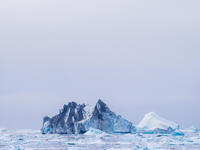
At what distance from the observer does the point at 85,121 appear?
30.7m

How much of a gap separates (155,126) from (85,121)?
238 inches

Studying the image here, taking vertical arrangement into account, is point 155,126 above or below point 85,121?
below

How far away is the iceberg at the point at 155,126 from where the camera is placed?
31781 millimetres

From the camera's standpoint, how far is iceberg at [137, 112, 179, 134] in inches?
1251

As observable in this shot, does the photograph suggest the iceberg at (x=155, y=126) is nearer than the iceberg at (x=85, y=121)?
No

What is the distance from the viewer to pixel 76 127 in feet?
104

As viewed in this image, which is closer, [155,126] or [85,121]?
[85,121]

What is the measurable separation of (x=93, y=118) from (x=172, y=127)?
23.1ft

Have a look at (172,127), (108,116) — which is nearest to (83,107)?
(108,116)

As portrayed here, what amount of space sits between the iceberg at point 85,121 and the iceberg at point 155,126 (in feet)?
4.73

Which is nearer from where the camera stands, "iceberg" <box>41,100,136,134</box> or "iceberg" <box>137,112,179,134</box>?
"iceberg" <box>41,100,136,134</box>

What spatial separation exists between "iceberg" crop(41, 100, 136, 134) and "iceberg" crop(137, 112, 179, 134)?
1441mm

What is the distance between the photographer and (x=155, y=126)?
32.0 m

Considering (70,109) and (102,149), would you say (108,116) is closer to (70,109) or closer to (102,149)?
(70,109)
